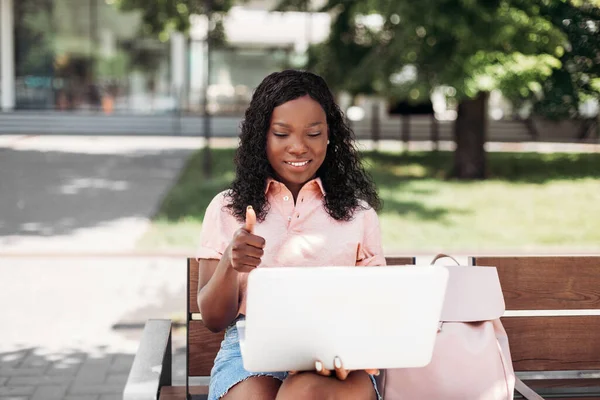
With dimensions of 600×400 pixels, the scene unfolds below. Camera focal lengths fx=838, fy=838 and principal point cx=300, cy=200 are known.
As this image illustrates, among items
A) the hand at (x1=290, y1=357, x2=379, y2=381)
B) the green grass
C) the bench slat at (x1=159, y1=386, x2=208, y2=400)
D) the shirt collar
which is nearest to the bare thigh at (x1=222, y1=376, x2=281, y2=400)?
the hand at (x1=290, y1=357, x2=379, y2=381)

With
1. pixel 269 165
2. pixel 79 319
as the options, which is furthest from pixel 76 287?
pixel 269 165

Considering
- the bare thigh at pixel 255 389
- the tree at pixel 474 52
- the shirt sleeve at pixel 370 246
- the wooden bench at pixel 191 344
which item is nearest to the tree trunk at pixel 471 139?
the tree at pixel 474 52

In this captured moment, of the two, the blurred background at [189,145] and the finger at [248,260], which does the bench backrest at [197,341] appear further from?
the blurred background at [189,145]

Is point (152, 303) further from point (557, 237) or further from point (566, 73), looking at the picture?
point (566, 73)

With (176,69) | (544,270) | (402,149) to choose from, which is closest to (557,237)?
(544,270)

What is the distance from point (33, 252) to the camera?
27.4 ft

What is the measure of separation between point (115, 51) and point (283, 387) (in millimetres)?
31527

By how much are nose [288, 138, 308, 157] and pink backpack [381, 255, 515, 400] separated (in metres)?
0.63

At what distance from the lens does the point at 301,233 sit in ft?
9.38

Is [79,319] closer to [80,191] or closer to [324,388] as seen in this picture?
[324,388]

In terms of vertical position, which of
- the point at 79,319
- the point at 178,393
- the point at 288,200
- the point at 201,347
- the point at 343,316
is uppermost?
the point at 288,200

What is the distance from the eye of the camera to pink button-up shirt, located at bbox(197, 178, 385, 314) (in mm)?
2818

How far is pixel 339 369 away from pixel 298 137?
888 mm

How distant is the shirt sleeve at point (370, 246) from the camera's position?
2906 millimetres
